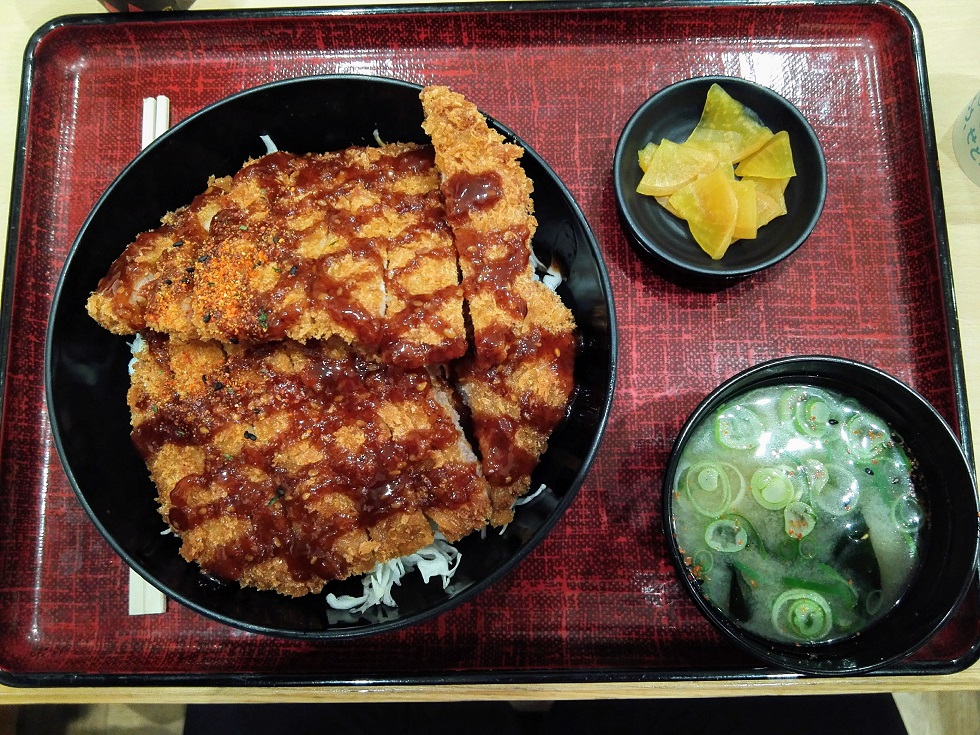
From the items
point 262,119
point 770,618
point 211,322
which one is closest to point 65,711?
point 211,322

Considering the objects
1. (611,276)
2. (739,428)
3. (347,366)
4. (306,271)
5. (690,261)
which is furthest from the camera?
(611,276)

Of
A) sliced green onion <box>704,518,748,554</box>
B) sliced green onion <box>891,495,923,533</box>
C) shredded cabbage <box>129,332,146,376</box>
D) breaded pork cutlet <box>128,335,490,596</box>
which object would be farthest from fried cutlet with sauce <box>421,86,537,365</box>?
sliced green onion <box>891,495,923,533</box>

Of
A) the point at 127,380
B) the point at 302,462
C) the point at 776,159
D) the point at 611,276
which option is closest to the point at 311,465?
the point at 302,462

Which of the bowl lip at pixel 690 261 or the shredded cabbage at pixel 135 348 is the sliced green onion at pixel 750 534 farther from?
the shredded cabbage at pixel 135 348

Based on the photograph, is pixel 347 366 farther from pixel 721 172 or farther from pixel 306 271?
pixel 721 172

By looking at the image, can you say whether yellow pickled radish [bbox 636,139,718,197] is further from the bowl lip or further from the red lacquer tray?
the red lacquer tray

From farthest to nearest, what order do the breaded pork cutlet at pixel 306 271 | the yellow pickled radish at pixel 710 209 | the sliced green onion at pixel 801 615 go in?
the yellow pickled radish at pixel 710 209, the sliced green onion at pixel 801 615, the breaded pork cutlet at pixel 306 271

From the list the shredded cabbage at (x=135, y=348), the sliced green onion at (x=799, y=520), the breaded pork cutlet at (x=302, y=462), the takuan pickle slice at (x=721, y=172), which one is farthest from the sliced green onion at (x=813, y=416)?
the shredded cabbage at (x=135, y=348)
